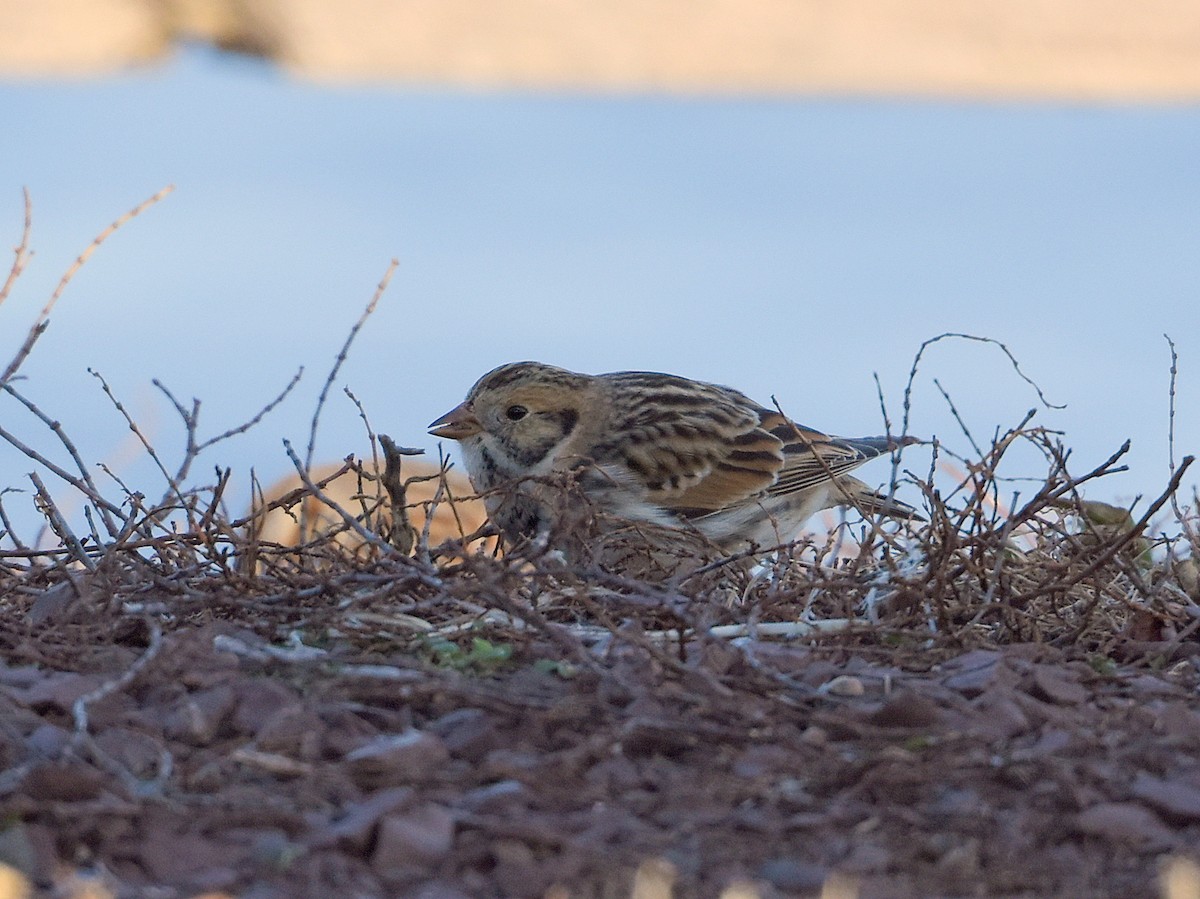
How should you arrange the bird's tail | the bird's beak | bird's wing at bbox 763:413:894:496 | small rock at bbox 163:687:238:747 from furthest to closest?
bird's wing at bbox 763:413:894:496 < the bird's beak < the bird's tail < small rock at bbox 163:687:238:747

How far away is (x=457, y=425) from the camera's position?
674cm

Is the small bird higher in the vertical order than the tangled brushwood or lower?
higher

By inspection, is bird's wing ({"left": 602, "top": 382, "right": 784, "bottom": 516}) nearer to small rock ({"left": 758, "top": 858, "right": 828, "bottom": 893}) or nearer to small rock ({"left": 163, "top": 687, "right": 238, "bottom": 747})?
small rock ({"left": 163, "top": 687, "right": 238, "bottom": 747})

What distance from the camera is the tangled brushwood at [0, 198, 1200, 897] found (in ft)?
9.59

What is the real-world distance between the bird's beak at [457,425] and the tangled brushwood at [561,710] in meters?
1.58

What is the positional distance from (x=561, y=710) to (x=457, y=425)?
11.3 feet

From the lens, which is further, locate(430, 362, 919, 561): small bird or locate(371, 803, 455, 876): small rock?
locate(430, 362, 919, 561): small bird

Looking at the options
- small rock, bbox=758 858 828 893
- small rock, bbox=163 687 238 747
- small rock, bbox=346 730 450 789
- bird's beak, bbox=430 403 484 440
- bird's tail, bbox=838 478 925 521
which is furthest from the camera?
bird's beak, bbox=430 403 484 440

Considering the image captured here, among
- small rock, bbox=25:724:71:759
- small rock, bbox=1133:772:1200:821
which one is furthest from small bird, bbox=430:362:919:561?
small rock, bbox=1133:772:1200:821

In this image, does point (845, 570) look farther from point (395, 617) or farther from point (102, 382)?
point (102, 382)

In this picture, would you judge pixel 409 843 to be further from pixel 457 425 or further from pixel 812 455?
pixel 812 455

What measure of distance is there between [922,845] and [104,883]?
147 cm

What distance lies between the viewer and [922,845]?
2.98m

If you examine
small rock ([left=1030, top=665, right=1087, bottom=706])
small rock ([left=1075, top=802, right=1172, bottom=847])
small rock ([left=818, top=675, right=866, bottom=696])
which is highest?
small rock ([left=1030, top=665, right=1087, bottom=706])
